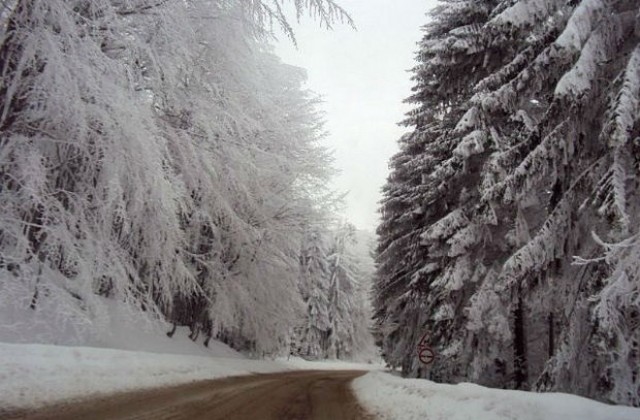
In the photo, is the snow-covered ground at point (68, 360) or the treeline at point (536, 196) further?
the treeline at point (536, 196)

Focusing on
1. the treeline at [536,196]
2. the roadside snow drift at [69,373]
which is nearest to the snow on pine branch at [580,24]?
the treeline at [536,196]

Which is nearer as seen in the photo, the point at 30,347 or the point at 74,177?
the point at 30,347

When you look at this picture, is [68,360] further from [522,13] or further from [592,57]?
[522,13]

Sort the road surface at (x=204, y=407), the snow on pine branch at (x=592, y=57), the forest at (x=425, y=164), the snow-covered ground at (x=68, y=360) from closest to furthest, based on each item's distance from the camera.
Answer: the road surface at (x=204, y=407) → the snow-covered ground at (x=68, y=360) → the forest at (x=425, y=164) → the snow on pine branch at (x=592, y=57)

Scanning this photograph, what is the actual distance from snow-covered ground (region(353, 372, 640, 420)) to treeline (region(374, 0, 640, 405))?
1703 millimetres

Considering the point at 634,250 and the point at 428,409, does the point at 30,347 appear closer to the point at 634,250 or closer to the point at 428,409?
the point at 428,409

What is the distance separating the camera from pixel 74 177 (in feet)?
31.5

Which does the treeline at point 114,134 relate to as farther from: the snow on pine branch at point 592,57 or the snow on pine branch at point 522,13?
the snow on pine branch at point 592,57

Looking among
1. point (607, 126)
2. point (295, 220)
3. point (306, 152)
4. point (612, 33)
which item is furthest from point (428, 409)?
point (306, 152)

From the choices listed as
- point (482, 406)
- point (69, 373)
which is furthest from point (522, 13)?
point (69, 373)

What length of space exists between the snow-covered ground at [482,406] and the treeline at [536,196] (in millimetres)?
1703

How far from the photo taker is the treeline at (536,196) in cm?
746

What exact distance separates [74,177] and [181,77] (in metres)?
3.48

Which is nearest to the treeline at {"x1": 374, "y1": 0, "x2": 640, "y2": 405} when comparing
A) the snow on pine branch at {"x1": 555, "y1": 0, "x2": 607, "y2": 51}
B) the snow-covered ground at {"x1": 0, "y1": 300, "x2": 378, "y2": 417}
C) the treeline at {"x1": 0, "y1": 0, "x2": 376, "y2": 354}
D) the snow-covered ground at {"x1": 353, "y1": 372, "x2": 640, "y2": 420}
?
the snow on pine branch at {"x1": 555, "y1": 0, "x2": 607, "y2": 51}
